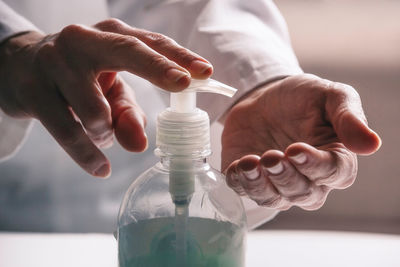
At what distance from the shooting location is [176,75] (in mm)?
304

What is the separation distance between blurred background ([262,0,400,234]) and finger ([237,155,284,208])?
653mm

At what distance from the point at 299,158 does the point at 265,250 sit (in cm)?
28

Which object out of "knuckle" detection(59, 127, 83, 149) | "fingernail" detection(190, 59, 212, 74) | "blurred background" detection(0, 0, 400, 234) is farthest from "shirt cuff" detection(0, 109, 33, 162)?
"blurred background" detection(0, 0, 400, 234)

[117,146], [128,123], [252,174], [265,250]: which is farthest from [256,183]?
[117,146]

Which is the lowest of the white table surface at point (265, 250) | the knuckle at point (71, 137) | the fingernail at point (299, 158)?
the white table surface at point (265, 250)

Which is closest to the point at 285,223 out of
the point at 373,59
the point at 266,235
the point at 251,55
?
the point at 373,59

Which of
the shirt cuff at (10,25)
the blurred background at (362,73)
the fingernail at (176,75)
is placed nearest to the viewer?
the fingernail at (176,75)

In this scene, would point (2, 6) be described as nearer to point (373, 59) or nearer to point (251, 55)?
point (251, 55)

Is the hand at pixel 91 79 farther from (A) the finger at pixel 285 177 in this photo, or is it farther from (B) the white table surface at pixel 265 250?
(B) the white table surface at pixel 265 250

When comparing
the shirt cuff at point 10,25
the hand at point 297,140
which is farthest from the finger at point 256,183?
the shirt cuff at point 10,25

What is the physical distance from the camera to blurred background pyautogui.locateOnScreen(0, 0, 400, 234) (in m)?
0.97

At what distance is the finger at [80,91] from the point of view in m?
0.36

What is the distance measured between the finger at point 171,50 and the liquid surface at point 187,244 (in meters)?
0.09

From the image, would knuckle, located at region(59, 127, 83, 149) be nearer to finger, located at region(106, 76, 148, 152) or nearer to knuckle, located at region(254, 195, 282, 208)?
finger, located at region(106, 76, 148, 152)
